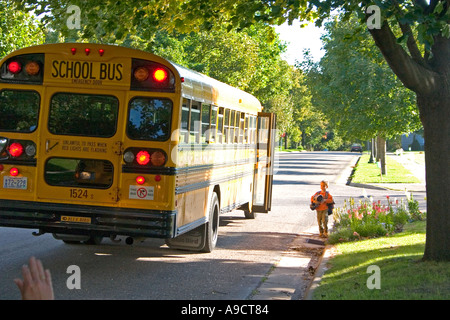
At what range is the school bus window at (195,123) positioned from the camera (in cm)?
1053

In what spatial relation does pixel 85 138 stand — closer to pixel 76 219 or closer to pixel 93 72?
pixel 93 72

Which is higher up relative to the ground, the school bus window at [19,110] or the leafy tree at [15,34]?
the leafy tree at [15,34]

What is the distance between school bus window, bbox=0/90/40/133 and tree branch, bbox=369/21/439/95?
4653mm

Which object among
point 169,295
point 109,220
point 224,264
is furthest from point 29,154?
point 224,264

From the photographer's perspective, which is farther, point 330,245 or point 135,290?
point 330,245

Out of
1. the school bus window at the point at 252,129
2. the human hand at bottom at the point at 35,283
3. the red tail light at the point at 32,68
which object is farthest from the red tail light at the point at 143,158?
the school bus window at the point at 252,129

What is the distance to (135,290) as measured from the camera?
8953 millimetres

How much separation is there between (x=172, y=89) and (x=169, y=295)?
9.00ft

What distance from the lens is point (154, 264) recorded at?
11031 millimetres

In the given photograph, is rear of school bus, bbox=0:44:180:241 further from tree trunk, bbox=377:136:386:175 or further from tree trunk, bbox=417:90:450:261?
tree trunk, bbox=377:136:386:175

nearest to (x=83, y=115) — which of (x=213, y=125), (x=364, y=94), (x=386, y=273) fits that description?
(x=213, y=125)

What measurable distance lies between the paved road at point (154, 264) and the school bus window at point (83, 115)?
1.96 m

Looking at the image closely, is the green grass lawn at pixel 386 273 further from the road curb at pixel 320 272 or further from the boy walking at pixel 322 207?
the boy walking at pixel 322 207
